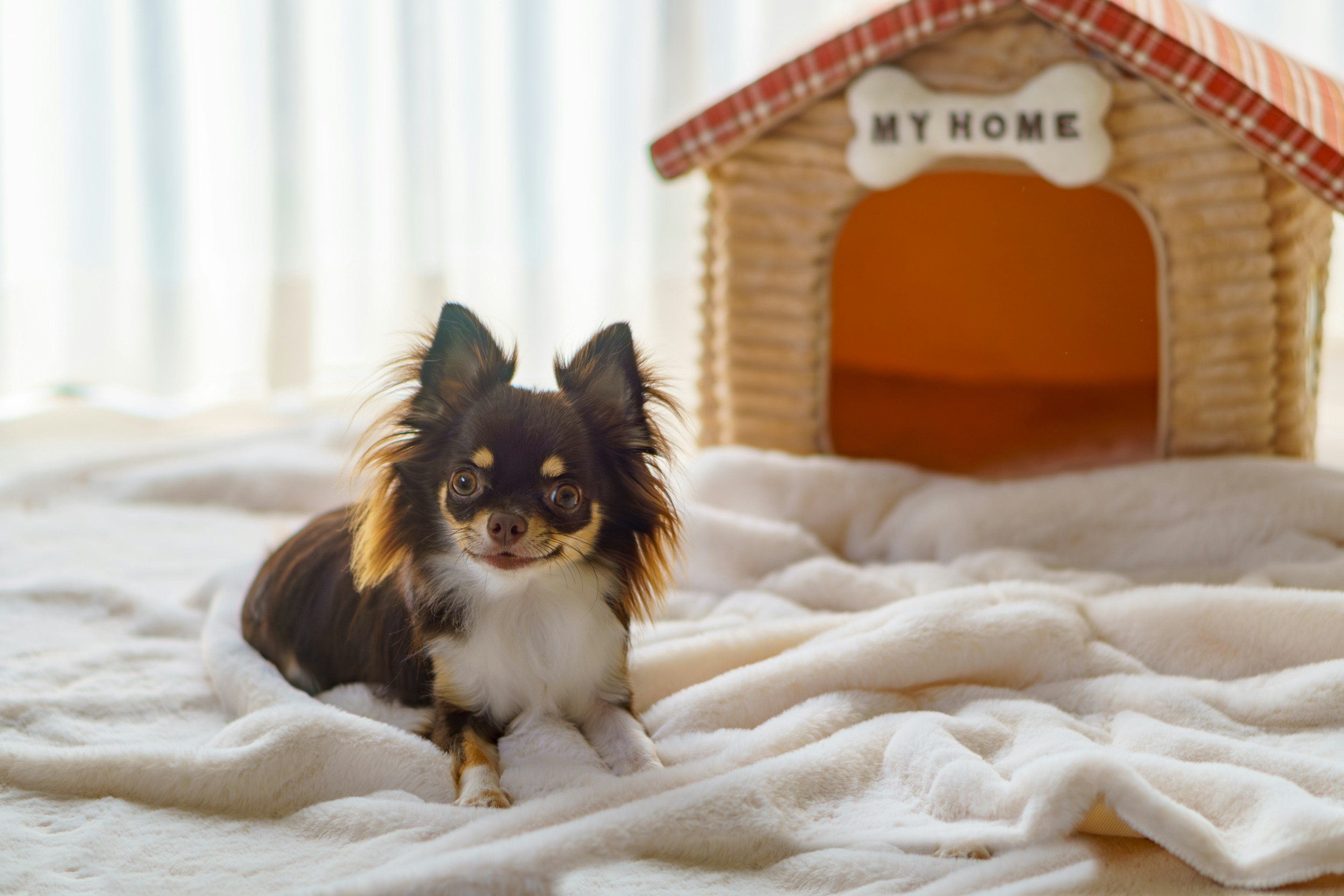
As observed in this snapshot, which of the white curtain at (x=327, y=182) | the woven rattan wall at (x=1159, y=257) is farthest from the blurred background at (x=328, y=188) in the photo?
the woven rattan wall at (x=1159, y=257)

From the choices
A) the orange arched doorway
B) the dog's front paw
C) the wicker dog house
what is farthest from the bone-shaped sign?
the dog's front paw

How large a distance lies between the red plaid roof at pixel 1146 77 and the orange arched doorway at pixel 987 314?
78cm

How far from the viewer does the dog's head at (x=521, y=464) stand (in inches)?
67.4

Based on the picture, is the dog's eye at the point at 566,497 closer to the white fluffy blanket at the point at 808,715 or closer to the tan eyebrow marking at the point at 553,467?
the tan eyebrow marking at the point at 553,467

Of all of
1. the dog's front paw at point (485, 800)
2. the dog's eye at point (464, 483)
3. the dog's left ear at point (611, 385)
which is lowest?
the dog's front paw at point (485, 800)

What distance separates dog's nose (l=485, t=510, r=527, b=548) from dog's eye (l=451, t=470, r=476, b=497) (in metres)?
0.09

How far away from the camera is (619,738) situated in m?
1.80

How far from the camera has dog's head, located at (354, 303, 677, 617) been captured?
1.71 meters

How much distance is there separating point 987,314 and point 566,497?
2.43m

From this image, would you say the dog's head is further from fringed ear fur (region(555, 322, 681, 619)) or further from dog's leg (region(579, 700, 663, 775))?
dog's leg (region(579, 700, 663, 775))

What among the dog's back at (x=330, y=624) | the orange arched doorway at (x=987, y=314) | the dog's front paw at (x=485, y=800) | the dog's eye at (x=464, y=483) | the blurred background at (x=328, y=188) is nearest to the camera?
the dog's front paw at (x=485, y=800)

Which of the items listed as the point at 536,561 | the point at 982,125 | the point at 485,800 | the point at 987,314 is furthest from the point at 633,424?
the point at 987,314

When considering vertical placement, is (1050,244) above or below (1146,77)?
below

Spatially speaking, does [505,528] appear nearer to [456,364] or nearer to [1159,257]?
[456,364]
